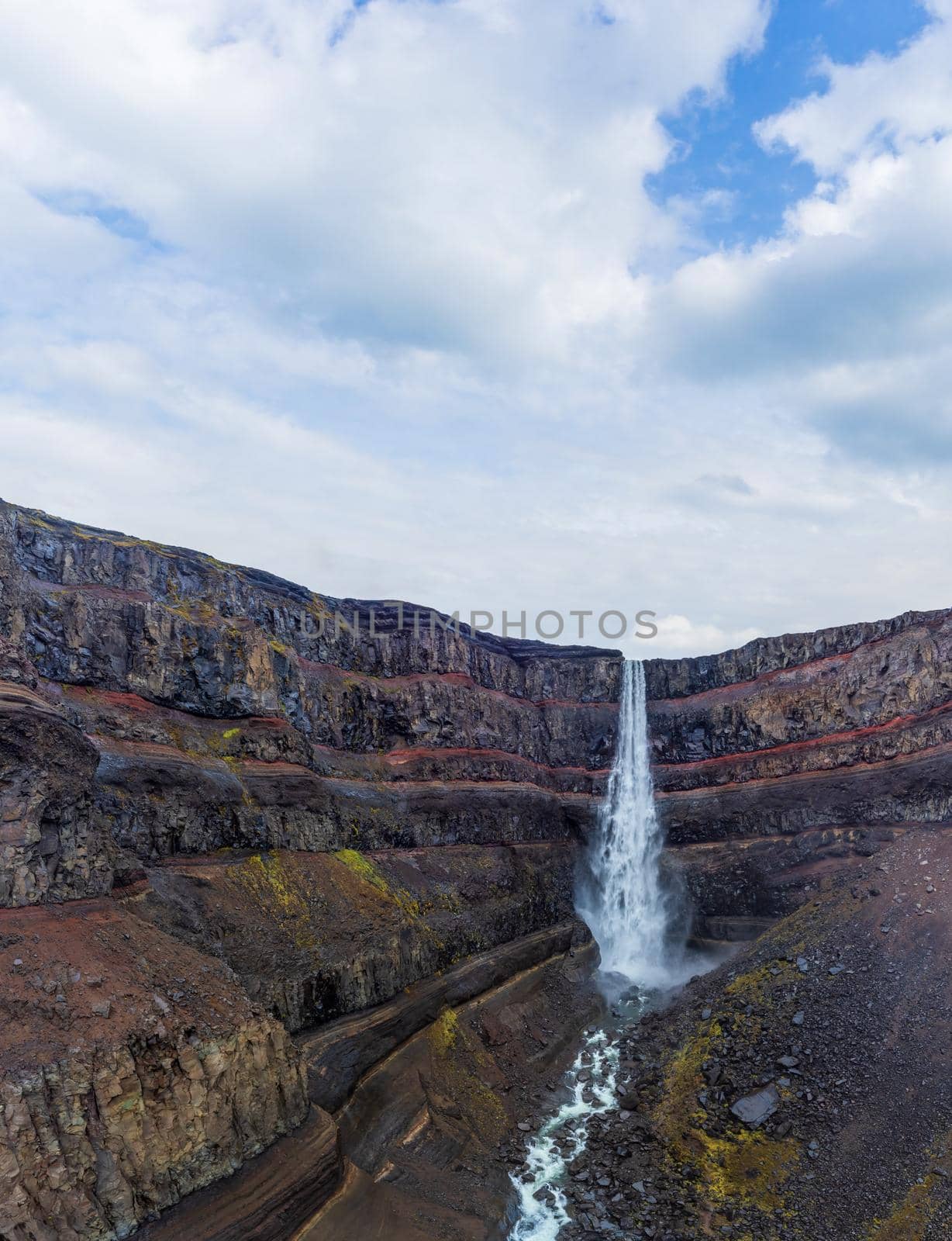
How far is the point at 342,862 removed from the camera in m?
27.8

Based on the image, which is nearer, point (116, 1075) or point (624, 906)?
point (116, 1075)

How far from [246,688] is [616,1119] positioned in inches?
851

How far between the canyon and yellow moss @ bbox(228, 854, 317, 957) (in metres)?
0.11

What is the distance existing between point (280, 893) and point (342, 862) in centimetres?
421

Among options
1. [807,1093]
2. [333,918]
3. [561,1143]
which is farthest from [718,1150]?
[333,918]

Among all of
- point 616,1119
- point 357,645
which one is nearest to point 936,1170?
point 616,1119

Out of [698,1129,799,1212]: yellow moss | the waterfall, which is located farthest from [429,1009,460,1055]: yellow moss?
the waterfall

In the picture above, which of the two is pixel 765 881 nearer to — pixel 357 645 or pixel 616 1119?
pixel 616 1119

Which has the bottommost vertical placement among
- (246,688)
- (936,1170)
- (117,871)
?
(936,1170)

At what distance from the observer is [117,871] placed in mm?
17359

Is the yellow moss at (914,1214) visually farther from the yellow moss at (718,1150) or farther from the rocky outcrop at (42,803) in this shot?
the rocky outcrop at (42,803)

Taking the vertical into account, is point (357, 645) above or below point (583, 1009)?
above

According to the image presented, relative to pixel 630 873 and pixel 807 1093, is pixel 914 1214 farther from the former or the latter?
pixel 630 873

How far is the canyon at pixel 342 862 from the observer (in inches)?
524
